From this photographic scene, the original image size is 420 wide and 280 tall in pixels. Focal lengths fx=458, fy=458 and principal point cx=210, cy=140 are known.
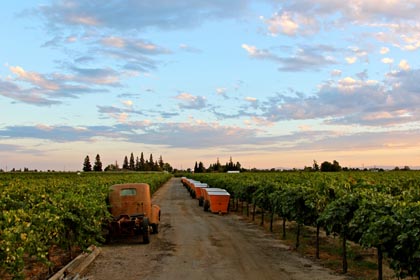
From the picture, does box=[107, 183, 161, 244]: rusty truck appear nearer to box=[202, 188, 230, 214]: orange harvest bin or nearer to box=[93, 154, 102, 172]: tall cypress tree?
box=[202, 188, 230, 214]: orange harvest bin

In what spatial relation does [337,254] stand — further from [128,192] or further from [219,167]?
[219,167]

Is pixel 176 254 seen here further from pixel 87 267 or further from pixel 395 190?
pixel 395 190

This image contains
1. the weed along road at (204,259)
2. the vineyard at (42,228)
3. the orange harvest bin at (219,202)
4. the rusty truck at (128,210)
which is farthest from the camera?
the orange harvest bin at (219,202)

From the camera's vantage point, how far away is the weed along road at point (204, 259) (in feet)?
41.0

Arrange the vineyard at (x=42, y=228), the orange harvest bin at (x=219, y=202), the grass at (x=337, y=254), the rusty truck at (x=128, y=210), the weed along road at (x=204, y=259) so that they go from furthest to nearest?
A: the orange harvest bin at (x=219, y=202) → the rusty truck at (x=128, y=210) → the grass at (x=337, y=254) → the weed along road at (x=204, y=259) → the vineyard at (x=42, y=228)

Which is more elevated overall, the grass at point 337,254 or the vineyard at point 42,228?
the vineyard at point 42,228

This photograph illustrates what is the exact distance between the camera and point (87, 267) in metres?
13.5

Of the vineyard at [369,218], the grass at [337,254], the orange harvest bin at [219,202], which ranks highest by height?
the vineyard at [369,218]

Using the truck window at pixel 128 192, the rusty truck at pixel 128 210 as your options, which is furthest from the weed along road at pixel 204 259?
the truck window at pixel 128 192

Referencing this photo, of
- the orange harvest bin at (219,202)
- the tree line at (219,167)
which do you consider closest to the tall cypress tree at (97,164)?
the tree line at (219,167)

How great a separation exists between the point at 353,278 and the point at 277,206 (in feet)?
25.4

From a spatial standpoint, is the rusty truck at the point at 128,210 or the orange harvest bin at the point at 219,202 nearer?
the rusty truck at the point at 128,210

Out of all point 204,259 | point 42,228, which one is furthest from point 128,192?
point 42,228

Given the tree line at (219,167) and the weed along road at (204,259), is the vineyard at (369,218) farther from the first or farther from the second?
the tree line at (219,167)
